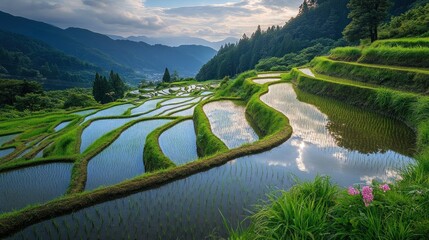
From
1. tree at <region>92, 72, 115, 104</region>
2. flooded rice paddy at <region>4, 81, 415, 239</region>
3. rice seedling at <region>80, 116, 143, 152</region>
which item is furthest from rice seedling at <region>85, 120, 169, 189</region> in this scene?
tree at <region>92, 72, 115, 104</region>

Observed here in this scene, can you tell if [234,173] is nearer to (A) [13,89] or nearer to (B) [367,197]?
(B) [367,197]

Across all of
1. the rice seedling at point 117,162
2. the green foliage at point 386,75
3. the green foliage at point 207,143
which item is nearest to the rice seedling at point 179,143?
the green foliage at point 207,143

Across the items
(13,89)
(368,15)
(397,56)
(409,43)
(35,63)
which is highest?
(35,63)

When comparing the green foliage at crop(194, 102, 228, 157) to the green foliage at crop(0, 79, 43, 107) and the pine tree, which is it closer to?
the pine tree

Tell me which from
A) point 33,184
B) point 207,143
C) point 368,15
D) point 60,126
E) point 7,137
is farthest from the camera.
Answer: point 60,126

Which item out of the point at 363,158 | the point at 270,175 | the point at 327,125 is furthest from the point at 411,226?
the point at 327,125

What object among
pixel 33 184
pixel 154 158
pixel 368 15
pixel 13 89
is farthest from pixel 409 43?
pixel 13 89

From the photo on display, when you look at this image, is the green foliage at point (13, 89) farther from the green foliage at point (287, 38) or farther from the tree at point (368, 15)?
the tree at point (368, 15)

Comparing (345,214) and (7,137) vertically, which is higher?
(345,214)
